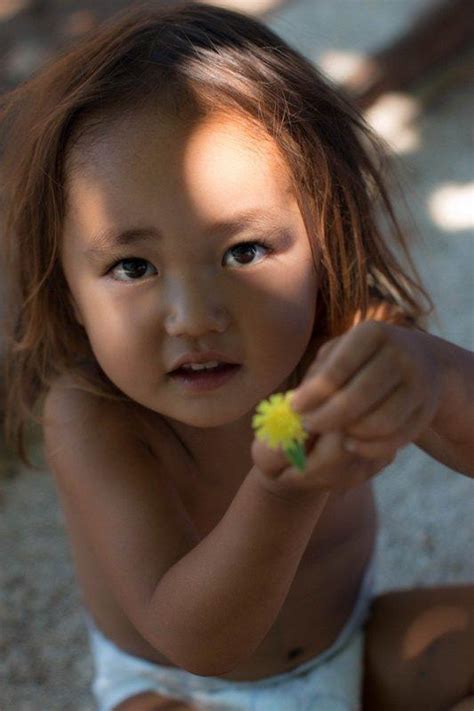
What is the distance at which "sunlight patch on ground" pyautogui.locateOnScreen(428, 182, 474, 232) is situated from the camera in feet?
7.03

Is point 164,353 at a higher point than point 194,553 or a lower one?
higher

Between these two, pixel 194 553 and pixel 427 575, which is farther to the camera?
pixel 427 575

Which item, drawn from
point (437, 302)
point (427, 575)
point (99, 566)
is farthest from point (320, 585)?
point (437, 302)

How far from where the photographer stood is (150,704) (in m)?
1.27

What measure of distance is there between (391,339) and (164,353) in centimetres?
27

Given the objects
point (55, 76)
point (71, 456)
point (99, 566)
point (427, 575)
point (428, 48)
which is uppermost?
point (55, 76)

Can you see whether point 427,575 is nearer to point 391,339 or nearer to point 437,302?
point 437,302

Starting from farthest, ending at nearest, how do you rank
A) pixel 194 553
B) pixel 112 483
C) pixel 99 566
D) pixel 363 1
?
pixel 363 1 < pixel 99 566 < pixel 112 483 < pixel 194 553

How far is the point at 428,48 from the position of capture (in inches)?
97.0

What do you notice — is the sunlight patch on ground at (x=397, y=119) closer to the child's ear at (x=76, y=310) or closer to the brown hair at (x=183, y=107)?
the brown hair at (x=183, y=107)

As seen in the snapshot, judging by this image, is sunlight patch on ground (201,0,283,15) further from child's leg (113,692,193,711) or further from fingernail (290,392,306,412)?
fingernail (290,392,306,412)

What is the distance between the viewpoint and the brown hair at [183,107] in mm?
1082

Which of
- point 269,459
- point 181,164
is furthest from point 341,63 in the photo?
point 269,459

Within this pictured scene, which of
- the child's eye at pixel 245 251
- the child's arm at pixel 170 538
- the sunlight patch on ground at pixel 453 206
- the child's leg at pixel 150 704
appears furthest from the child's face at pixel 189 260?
the sunlight patch on ground at pixel 453 206
